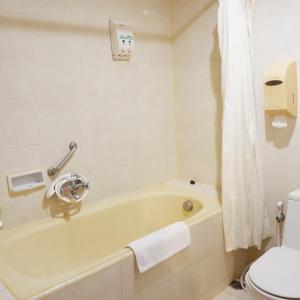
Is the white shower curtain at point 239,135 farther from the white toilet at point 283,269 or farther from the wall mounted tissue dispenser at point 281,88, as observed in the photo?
the white toilet at point 283,269

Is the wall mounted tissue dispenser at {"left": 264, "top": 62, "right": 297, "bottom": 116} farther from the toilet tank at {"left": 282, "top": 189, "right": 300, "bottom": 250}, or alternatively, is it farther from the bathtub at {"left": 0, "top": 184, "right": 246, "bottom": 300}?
the bathtub at {"left": 0, "top": 184, "right": 246, "bottom": 300}

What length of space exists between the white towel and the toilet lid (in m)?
0.40

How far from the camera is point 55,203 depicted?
1.95 meters

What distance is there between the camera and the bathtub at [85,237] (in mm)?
1260

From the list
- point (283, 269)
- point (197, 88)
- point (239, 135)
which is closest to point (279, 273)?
point (283, 269)

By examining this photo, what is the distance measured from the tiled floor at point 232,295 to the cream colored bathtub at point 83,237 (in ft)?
1.93

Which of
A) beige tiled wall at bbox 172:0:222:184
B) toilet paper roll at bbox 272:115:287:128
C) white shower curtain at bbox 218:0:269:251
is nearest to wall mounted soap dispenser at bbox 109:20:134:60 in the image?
beige tiled wall at bbox 172:0:222:184

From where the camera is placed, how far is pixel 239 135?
1929mm

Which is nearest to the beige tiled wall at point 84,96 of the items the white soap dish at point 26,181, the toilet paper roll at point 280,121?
the white soap dish at point 26,181

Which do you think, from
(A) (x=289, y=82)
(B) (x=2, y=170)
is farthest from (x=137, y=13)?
(B) (x=2, y=170)

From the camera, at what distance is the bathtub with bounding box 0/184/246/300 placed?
1.26 meters

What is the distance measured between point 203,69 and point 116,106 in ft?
2.59

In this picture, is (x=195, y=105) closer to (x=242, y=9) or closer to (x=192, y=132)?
(x=192, y=132)

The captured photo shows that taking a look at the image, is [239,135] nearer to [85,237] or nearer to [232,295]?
[232,295]
